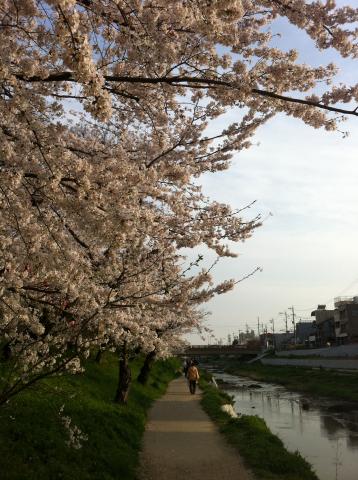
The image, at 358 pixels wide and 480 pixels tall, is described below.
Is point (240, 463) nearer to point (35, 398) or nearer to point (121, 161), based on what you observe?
point (35, 398)

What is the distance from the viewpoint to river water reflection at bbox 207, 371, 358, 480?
45.9 ft

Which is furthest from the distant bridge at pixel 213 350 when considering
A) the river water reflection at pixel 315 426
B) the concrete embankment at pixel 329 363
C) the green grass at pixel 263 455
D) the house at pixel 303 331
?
the green grass at pixel 263 455

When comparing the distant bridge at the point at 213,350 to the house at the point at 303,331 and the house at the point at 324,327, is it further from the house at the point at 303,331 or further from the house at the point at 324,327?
the house at the point at 303,331

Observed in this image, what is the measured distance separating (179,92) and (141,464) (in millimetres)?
6883

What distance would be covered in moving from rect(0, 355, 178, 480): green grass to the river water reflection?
517 centimetres

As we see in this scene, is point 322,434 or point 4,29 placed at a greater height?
A: point 4,29

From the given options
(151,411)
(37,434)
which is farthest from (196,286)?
(151,411)

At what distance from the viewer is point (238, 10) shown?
384 cm

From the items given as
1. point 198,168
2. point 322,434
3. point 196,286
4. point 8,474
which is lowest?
point 322,434

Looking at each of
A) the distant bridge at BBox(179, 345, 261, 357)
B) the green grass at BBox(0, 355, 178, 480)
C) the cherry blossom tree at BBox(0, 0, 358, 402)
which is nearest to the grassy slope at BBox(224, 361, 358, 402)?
the distant bridge at BBox(179, 345, 261, 357)

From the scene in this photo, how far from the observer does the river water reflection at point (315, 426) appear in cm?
1400

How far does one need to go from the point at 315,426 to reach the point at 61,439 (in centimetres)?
1623

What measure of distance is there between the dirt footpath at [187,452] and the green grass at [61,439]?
40cm

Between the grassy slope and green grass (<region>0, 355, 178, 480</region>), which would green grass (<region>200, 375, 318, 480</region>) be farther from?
the grassy slope
